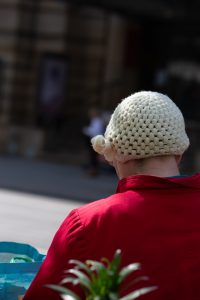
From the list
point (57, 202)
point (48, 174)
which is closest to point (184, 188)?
point (57, 202)

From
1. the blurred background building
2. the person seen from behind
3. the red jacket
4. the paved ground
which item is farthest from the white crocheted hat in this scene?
the blurred background building

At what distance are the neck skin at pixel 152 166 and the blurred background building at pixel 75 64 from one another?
19902 mm

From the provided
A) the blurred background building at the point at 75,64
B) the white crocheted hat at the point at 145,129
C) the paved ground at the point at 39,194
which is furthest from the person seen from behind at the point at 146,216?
the blurred background building at the point at 75,64

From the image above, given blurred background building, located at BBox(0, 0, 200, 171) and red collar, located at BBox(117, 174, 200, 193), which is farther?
blurred background building, located at BBox(0, 0, 200, 171)

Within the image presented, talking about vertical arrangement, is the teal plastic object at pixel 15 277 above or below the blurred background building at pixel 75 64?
above

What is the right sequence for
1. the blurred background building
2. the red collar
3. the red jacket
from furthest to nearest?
the blurred background building → the red collar → the red jacket

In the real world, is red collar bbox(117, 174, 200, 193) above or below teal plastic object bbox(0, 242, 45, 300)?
above

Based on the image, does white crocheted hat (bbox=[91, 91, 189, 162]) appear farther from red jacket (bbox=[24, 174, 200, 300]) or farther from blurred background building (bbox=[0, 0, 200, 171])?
blurred background building (bbox=[0, 0, 200, 171])

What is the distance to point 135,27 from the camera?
88.7ft

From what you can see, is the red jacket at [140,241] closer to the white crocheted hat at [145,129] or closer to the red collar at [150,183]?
the red collar at [150,183]

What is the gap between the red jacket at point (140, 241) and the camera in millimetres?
2818

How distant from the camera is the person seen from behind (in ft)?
9.27

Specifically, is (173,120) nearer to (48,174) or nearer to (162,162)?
(162,162)

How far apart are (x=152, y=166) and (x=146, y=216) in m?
0.22
